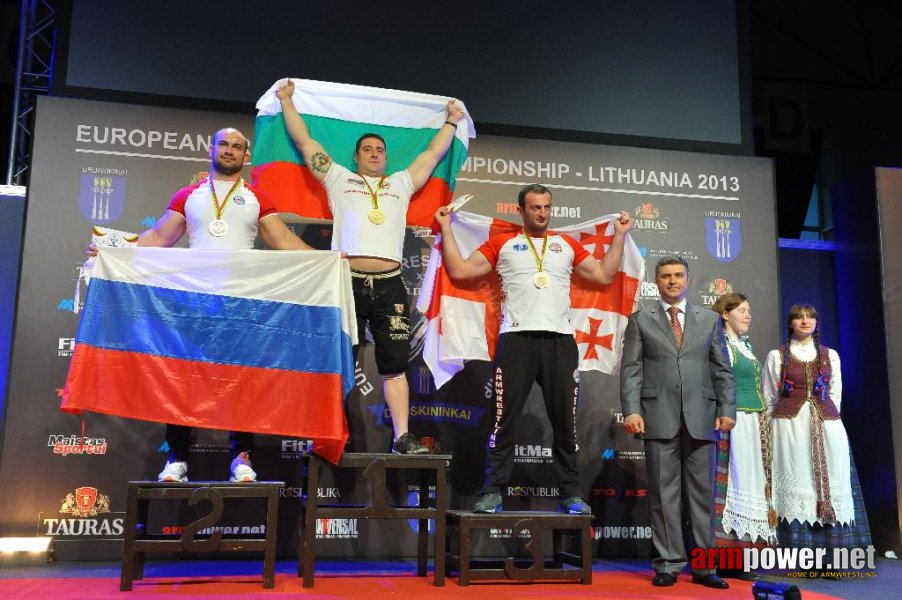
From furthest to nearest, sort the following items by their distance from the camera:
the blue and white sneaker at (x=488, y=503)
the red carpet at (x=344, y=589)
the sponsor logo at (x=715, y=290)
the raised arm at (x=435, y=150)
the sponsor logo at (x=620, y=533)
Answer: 1. the sponsor logo at (x=715, y=290)
2. the sponsor logo at (x=620, y=533)
3. the raised arm at (x=435, y=150)
4. the blue and white sneaker at (x=488, y=503)
5. the red carpet at (x=344, y=589)

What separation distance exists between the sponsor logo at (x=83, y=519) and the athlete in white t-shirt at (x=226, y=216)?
79 cm

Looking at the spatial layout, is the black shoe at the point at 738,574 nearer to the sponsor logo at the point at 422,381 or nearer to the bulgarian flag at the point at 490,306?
the bulgarian flag at the point at 490,306

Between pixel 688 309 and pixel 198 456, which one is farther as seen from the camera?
pixel 198 456

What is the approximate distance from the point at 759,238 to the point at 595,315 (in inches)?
64.1

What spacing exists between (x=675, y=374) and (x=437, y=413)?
1562 millimetres

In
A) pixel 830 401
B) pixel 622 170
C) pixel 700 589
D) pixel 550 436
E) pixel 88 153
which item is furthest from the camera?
pixel 622 170

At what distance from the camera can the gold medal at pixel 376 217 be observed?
14.2 ft

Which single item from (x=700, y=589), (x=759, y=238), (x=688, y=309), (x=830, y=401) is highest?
(x=759, y=238)

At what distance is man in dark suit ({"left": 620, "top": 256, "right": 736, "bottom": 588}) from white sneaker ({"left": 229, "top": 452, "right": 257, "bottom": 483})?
5.88ft

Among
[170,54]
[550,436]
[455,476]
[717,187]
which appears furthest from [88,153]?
[717,187]

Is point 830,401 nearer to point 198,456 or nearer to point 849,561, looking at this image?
point 849,561

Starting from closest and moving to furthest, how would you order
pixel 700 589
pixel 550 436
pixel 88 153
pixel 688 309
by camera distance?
pixel 700 589
pixel 688 309
pixel 88 153
pixel 550 436

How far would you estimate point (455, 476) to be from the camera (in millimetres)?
5121

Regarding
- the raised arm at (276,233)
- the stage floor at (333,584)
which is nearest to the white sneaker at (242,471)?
the stage floor at (333,584)
